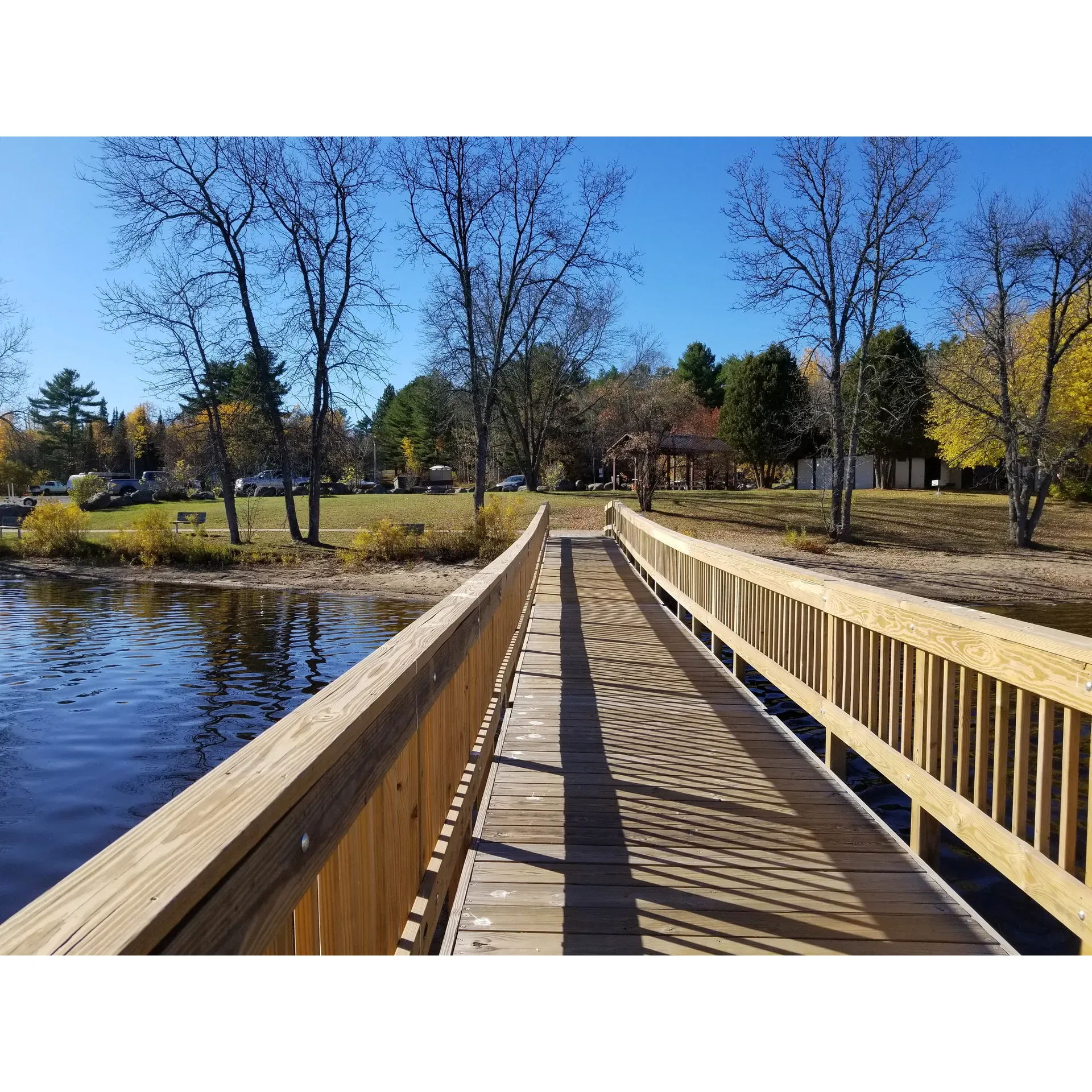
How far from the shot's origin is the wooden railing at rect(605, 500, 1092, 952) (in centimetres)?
226

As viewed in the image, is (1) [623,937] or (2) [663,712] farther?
(2) [663,712]

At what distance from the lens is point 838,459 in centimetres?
2555

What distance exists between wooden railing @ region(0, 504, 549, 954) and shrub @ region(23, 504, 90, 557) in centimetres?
2653

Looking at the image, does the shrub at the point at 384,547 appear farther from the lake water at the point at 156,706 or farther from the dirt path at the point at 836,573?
the lake water at the point at 156,706

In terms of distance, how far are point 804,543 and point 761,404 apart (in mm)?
24452

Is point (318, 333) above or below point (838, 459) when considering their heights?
above

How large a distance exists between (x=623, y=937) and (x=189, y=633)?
13.2 meters

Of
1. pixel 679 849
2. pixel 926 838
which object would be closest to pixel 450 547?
pixel 679 849

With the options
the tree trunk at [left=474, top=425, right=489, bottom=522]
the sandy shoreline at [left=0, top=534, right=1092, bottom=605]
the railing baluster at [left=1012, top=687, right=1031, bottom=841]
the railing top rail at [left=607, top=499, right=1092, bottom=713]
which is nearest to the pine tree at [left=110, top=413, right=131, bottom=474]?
the sandy shoreline at [left=0, top=534, right=1092, bottom=605]

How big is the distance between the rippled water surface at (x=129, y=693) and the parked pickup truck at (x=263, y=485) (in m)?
33.2

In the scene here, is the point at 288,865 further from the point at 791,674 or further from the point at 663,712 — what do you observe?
the point at 663,712

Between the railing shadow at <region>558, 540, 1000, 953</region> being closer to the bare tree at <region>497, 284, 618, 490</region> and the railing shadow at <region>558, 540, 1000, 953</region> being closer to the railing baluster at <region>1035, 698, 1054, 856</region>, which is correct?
the railing baluster at <region>1035, 698, 1054, 856</region>

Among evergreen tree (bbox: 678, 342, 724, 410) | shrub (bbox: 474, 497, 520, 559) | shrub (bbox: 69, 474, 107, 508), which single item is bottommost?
shrub (bbox: 474, 497, 520, 559)

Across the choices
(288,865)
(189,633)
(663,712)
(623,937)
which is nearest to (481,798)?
(623,937)
